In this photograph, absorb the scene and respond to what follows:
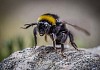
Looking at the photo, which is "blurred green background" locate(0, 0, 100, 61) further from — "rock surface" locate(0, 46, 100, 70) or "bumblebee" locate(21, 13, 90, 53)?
"rock surface" locate(0, 46, 100, 70)

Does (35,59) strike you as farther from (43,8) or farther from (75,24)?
(43,8)

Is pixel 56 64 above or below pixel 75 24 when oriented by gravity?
below

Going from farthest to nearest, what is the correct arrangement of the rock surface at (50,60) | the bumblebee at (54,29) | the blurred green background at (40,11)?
1. the blurred green background at (40,11)
2. the bumblebee at (54,29)
3. the rock surface at (50,60)

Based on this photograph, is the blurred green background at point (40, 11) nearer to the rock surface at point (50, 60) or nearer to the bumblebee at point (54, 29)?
the bumblebee at point (54, 29)

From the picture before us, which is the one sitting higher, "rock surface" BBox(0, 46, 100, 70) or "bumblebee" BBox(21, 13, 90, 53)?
"bumblebee" BBox(21, 13, 90, 53)

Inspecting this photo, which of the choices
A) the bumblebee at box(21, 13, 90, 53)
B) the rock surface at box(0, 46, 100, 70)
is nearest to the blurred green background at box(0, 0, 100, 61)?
the bumblebee at box(21, 13, 90, 53)

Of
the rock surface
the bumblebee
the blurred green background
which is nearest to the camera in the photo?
A: the rock surface

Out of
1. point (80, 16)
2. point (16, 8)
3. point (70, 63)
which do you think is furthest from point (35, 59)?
point (16, 8)

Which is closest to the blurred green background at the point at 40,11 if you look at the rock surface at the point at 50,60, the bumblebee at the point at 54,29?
the bumblebee at the point at 54,29

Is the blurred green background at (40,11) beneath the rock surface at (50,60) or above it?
above
